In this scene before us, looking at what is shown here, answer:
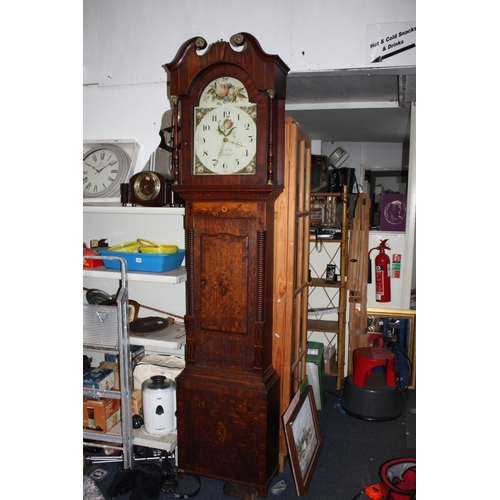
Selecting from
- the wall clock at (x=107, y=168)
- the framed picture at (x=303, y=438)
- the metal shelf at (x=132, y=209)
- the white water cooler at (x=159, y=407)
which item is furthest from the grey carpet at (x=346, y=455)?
the wall clock at (x=107, y=168)

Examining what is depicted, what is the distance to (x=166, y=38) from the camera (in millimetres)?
2645

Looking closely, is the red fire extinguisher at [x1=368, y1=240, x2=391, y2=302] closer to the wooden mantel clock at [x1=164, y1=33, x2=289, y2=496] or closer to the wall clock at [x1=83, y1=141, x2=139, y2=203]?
the wooden mantel clock at [x1=164, y1=33, x2=289, y2=496]

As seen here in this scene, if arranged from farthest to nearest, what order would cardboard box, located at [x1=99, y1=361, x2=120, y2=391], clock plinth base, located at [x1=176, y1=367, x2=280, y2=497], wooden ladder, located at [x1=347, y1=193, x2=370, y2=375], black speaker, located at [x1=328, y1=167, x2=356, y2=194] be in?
black speaker, located at [x1=328, y1=167, x2=356, y2=194]
wooden ladder, located at [x1=347, y1=193, x2=370, y2=375]
cardboard box, located at [x1=99, y1=361, x2=120, y2=391]
clock plinth base, located at [x1=176, y1=367, x2=280, y2=497]

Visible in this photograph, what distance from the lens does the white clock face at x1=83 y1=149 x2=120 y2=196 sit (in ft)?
8.77

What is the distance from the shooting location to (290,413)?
2301 mm

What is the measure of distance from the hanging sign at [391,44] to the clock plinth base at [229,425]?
6.11ft

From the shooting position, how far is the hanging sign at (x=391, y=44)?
2.35 meters

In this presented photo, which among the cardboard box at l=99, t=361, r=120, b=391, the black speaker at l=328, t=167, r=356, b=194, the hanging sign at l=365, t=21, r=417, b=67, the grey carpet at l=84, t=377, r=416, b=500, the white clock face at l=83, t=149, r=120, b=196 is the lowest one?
the grey carpet at l=84, t=377, r=416, b=500

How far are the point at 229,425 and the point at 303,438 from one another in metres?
0.52

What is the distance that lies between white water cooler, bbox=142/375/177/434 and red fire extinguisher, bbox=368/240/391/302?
234 centimetres

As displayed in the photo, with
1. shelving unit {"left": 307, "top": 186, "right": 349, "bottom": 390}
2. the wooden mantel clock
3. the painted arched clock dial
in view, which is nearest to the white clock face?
the wooden mantel clock

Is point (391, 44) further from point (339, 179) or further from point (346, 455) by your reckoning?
point (346, 455)

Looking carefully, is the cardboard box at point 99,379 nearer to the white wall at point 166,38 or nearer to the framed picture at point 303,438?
the framed picture at point 303,438

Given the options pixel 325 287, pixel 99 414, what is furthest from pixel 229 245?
pixel 325 287
